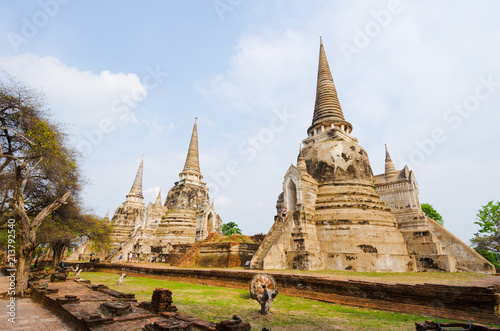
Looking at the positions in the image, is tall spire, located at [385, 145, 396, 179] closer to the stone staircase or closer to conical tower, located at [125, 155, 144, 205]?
the stone staircase

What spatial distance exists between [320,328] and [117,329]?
12.2 feet

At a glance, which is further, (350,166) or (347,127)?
(347,127)

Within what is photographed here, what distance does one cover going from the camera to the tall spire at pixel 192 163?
31084 millimetres

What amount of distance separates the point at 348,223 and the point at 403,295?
839 cm

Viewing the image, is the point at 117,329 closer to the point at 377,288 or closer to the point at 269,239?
the point at 377,288

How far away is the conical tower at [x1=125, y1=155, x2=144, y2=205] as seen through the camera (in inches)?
1655

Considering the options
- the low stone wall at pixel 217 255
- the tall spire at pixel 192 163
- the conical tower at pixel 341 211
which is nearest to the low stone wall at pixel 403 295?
the conical tower at pixel 341 211

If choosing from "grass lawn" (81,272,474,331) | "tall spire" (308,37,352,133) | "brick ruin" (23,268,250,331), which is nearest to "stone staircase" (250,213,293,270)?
"grass lawn" (81,272,474,331)

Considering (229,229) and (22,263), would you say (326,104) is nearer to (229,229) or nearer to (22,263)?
(22,263)

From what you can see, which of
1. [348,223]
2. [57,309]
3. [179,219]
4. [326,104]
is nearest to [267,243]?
[348,223]

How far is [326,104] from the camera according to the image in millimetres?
22797

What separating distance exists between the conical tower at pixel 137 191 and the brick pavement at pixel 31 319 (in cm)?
3613

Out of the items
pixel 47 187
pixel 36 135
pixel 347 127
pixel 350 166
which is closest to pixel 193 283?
pixel 47 187

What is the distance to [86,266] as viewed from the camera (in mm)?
20812
